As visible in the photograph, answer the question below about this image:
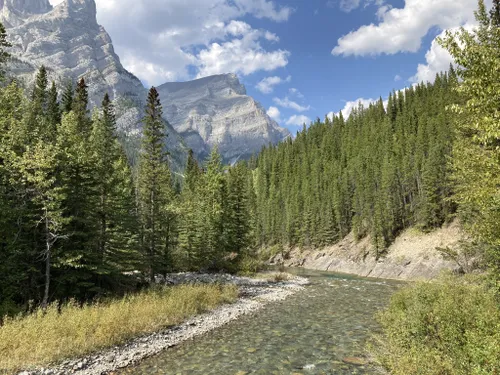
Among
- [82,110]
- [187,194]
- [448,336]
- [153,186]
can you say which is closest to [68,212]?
[153,186]

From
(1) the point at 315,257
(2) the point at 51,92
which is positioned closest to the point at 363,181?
(1) the point at 315,257

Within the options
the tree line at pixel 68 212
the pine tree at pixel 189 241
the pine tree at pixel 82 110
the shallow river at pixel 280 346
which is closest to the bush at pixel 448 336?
the shallow river at pixel 280 346

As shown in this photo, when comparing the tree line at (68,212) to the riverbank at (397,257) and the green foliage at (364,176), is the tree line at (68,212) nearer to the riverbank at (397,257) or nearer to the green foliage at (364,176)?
the riverbank at (397,257)

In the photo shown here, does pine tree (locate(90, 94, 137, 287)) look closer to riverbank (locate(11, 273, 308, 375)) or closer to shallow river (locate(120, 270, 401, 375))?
riverbank (locate(11, 273, 308, 375))

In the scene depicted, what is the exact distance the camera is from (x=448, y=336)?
37.5ft

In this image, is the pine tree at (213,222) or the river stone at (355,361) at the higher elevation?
the pine tree at (213,222)

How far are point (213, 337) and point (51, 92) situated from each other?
58808 mm

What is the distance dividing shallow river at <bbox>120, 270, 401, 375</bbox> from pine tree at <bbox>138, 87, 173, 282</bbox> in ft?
44.3

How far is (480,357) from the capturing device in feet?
27.9

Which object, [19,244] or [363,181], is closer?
[19,244]

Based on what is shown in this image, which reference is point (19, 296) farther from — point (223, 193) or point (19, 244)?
point (223, 193)

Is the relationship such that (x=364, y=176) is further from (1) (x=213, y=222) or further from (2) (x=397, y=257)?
(1) (x=213, y=222)

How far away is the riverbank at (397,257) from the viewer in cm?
5125

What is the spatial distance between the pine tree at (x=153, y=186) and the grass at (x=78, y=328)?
1004 centimetres
